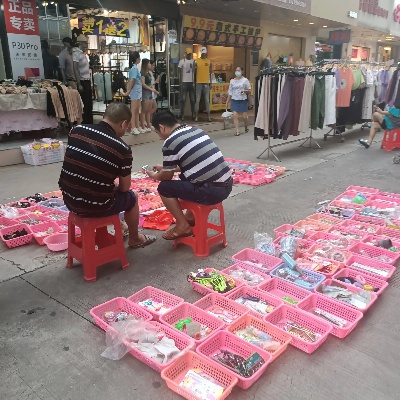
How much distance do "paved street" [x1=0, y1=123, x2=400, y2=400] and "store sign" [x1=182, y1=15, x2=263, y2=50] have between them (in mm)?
8163

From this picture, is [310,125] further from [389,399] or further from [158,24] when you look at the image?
[389,399]

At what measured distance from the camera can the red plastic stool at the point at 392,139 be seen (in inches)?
328

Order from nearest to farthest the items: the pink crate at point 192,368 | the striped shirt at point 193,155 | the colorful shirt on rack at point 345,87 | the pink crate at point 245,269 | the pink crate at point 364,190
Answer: the pink crate at point 192,368
the pink crate at point 245,269
the striped shirt at point 193,155
the pink crate at point 364,190
the colorful shirt on rack at point 345,87

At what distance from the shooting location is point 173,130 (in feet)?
11.8

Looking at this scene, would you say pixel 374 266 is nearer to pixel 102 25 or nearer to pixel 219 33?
pixel 102 25

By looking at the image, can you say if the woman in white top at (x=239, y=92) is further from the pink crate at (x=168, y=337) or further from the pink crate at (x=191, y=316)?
the pink crate at (x=168, y=337)

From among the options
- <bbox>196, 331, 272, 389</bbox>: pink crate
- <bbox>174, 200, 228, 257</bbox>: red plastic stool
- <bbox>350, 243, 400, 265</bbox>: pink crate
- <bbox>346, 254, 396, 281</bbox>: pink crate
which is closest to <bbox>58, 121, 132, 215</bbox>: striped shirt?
<bbox>174, 200, 228, 257</bbox>: red plastic stool

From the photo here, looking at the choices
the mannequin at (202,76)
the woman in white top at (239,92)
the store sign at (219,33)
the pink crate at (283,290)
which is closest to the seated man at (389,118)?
the woman in white top at (239,92)

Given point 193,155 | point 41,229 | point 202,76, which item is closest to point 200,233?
point 193,155

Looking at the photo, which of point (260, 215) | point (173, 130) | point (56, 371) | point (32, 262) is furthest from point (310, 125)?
point (56, 371)

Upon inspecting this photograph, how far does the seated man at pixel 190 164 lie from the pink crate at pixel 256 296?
91 centimetres

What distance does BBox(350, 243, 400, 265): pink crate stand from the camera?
139 inches

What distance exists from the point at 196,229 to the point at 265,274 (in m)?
0.79

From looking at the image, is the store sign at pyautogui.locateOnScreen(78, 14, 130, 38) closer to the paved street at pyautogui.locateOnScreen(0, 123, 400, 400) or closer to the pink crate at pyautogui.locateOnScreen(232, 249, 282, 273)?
the paved street at pyautogui.locateOnScreen(0, 123, 400, 400)
